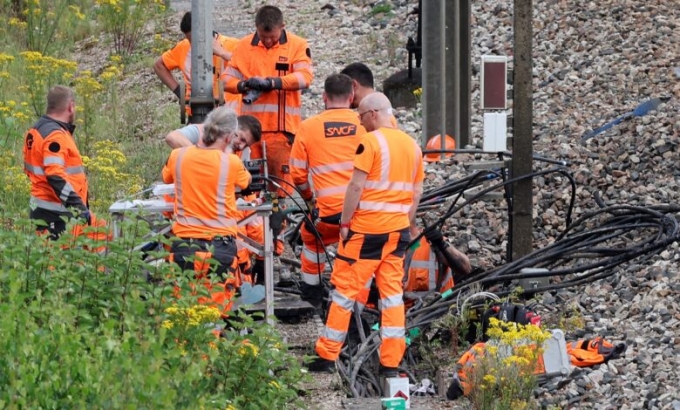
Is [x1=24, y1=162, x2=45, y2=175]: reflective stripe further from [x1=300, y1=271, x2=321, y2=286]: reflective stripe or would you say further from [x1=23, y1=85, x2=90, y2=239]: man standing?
[x1=300, y1=271, x2=321, y2=286]: reflective stripe

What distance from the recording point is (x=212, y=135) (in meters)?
8.60

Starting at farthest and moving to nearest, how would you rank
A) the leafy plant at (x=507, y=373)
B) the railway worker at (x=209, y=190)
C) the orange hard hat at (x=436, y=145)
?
the orange hard hat at (x=436, y=145) → the railway worker at (x=209, y=190) → the leafy plant at (x=507, y=373)

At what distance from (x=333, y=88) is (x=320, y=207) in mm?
866

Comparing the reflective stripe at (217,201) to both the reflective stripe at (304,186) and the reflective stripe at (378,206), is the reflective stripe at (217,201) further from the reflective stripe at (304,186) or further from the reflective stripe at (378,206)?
the reflective stripe at (304,186)

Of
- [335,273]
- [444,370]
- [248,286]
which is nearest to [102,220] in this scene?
[248,286]

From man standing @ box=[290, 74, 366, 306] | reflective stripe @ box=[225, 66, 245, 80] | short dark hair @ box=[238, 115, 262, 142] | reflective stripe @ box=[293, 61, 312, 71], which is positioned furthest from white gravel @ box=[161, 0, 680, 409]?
reflective stripe @ box=[225, 66, 245, 80]

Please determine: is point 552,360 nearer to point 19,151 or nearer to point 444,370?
point 444,370

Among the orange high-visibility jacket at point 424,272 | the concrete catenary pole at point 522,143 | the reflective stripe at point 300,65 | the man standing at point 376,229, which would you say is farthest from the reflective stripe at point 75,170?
the concrete catenary pole at point 522,143

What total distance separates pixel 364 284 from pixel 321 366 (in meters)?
0.62

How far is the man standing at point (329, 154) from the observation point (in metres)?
9.50

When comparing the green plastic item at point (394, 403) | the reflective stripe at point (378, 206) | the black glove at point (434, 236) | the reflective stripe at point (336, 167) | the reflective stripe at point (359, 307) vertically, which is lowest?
the green plastic item at point (394, 403)

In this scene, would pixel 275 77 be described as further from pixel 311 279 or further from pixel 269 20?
pixel 311 279

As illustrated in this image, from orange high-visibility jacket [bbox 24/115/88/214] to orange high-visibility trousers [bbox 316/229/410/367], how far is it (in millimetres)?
2244

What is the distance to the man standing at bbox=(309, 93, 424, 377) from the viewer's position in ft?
28.4
